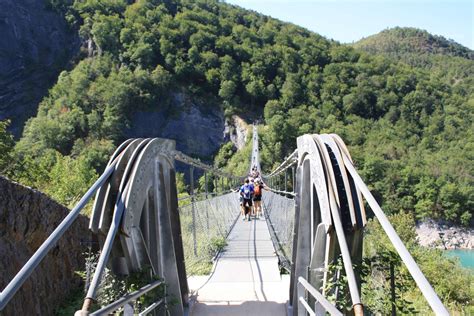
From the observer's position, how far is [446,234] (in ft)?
171

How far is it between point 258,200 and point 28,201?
6308 millimetres

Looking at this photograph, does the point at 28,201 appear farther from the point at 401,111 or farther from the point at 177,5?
the point at 177,5

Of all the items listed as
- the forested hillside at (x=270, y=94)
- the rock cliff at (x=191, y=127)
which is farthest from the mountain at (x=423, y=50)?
the rock cliff at (x=191, y=127)


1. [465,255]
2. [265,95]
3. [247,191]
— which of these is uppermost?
[265,95]

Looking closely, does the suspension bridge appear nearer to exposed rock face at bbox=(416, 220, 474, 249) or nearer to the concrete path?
the concrete path

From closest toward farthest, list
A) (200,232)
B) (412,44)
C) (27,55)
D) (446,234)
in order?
(200,232), (446,234), (27,55), (412,44)

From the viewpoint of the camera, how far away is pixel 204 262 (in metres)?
5.59

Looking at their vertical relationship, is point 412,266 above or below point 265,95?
below

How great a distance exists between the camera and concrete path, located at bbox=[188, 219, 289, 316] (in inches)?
134

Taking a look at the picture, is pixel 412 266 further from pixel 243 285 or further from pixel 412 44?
pixel 412 44

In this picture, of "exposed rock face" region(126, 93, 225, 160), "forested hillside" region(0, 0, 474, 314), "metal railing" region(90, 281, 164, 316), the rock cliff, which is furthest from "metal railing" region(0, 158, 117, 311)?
"exposed rock face" region(126, 93, 225, 160)

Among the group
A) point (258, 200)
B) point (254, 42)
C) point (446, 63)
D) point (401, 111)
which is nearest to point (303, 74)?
point (254, 42)

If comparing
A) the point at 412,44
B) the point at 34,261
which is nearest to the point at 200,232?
the point at 34,261

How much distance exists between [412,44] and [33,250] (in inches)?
5724
